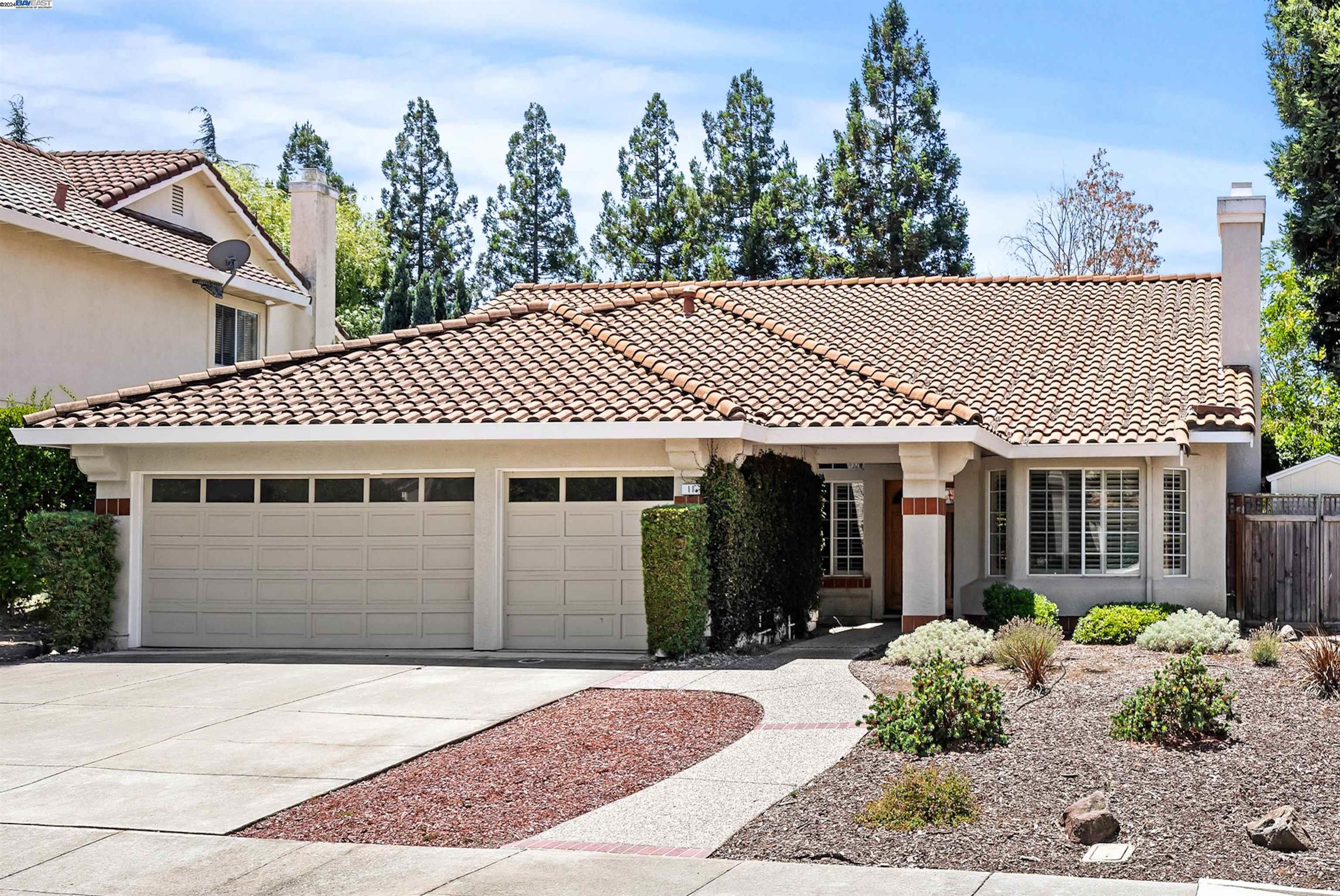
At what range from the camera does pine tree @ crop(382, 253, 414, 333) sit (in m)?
39.3

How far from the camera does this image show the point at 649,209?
44094mm

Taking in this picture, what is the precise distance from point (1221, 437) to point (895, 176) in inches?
950

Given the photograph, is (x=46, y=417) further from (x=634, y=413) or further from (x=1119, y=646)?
(x=1119, y=646)

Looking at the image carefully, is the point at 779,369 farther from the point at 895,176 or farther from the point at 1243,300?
the point at 895,176

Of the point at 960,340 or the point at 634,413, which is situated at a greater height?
the point at 960,340

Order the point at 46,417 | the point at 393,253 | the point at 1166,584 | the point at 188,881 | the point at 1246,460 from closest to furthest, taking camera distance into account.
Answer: the point at 188,881 < the point at 46,417 < the point at 1166,584 < the point at 1246,460 < the point at 393,253

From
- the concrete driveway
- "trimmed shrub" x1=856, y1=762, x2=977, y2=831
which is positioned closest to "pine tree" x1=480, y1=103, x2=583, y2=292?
the concrete driveway

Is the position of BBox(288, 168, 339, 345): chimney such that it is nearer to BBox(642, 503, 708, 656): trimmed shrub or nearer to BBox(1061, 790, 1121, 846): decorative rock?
BBox(642, 503, 708, 656): trimmed shrub

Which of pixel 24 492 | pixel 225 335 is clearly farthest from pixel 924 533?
pixel 225 335

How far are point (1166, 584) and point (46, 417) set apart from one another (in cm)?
1525

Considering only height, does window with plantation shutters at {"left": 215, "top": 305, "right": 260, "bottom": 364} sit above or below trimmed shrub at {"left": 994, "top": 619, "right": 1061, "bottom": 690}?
above

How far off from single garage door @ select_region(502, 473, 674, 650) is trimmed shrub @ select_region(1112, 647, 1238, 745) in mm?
7576

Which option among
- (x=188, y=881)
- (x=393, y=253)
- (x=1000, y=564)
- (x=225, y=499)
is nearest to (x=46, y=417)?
(x=225, y=499)

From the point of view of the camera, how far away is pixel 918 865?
7520 millimetres
